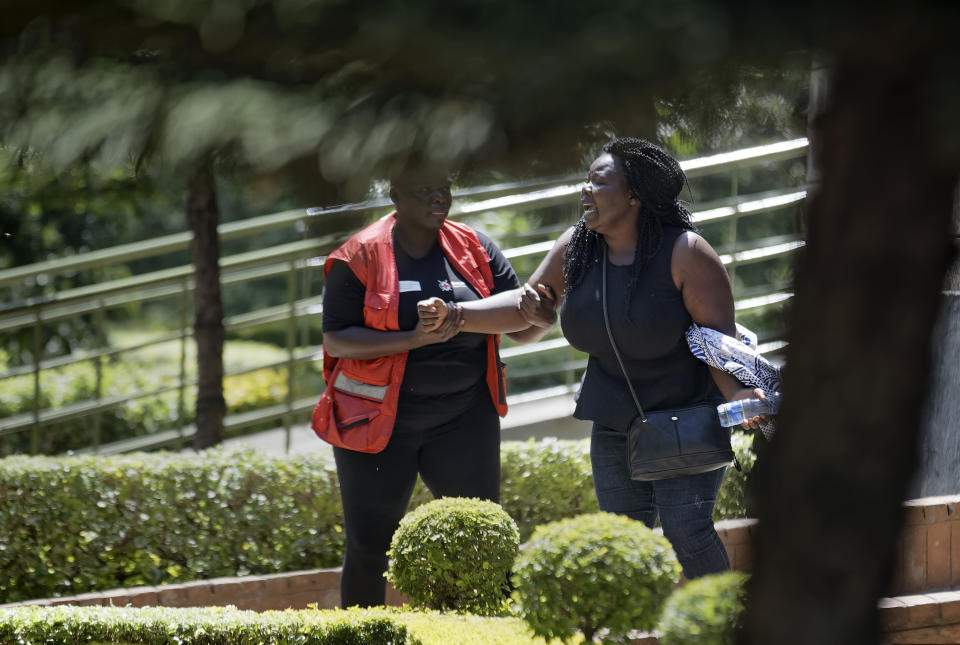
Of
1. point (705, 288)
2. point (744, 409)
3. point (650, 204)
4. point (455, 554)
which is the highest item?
point (650, 204)

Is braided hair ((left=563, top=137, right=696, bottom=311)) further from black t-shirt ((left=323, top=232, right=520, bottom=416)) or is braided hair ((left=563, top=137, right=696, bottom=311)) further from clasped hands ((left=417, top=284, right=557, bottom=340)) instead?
black t-shirt ((left=323, top=232, right=520, bottom=416))

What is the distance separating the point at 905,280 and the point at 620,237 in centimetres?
230

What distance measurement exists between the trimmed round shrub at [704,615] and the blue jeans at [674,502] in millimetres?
1076

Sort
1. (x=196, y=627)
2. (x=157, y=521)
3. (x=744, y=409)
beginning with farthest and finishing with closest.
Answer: (x=157, y=521), (x=196, y=627), (x=744, y=409)

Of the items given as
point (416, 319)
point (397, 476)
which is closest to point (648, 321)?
point (416, 319)

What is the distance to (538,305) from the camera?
4023 millimetres

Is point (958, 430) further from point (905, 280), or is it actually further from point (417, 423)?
point (905, 280)

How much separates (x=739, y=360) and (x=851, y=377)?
79.2 inches

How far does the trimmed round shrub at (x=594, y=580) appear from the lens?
9.78 ft

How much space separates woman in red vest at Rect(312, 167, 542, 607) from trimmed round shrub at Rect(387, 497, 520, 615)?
9.6 inches

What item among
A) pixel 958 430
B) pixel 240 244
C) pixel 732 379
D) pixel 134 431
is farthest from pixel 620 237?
pixel 240 244

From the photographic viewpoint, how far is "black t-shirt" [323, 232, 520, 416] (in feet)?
13.8

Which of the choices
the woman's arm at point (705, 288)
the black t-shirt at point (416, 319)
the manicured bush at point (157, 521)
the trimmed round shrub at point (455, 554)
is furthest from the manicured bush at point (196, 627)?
the manicured bush at point (157, 521)

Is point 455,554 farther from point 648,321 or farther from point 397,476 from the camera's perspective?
point 648,321
